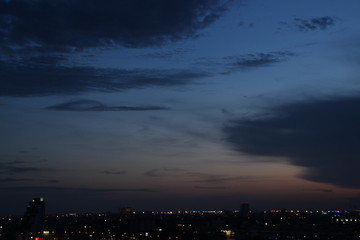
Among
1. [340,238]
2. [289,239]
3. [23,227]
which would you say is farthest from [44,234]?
[340,238]

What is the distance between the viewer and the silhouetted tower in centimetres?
7026

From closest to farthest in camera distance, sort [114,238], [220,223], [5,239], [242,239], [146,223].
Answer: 1. [5,239]
2. [242,239]
3. [114,238]
4. [146,223]
5. [220,223]

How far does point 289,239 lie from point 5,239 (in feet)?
145

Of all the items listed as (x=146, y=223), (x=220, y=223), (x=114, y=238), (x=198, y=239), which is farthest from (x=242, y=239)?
(x=220, y=223)

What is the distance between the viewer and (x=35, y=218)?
7150cm

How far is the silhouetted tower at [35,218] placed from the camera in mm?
70256

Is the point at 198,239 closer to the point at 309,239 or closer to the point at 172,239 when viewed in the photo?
the point at 172,239

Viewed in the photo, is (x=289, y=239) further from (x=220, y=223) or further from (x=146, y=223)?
(x=220, y=223)

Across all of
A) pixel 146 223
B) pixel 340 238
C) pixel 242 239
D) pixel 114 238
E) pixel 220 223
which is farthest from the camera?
pixel 220 223

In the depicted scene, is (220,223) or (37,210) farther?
(220,223)

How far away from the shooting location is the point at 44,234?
71500 millimetres

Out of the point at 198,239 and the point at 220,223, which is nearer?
the point at 198,239

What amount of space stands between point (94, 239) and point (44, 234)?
7282 mm

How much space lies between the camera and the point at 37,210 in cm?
7219
